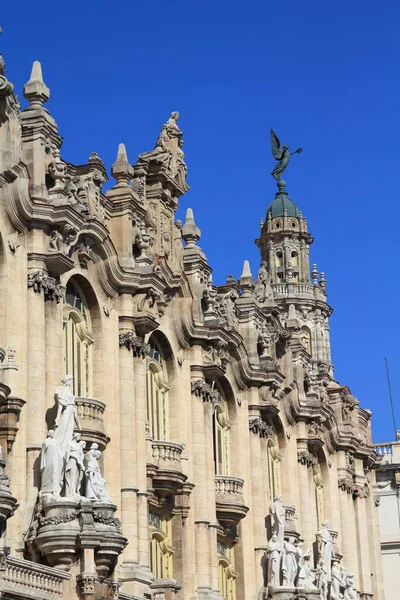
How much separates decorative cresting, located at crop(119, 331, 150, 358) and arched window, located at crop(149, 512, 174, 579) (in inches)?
231

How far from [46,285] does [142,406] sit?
7271 millimetres

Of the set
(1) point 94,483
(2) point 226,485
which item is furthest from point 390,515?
(1) point 94,483

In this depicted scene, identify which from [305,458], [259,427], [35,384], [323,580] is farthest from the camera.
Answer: [305,458]

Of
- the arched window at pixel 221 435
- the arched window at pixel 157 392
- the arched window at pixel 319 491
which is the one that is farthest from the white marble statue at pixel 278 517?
the arched window at pixel 319 491

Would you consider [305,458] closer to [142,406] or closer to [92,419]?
[142,406]

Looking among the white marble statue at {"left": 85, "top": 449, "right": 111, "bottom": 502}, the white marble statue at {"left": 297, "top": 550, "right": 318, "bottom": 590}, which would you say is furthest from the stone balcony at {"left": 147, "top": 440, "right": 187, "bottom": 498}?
the white marble statue at {"left": 297, "top": 550, "right": 318, "bottom": 590}

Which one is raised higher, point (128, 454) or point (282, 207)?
point (282, 207)

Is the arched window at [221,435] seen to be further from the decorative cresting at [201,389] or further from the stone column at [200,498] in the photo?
the stone column at [200,498]

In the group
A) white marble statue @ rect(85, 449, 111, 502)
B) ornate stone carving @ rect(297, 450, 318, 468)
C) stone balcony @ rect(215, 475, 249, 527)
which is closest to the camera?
white marble statue @ rect(85, 449, 111, 502)

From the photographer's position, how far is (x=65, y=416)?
4212cm

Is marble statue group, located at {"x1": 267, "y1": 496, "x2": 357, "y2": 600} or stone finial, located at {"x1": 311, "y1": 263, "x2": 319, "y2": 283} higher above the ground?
stone finial, located at {"x1": 311, "y1": 263, "x2": 319, "y2": 283}

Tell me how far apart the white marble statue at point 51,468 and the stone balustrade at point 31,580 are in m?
2.79

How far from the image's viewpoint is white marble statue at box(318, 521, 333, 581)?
64.1 meters

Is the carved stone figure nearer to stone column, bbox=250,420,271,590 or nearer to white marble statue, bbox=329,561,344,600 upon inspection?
stone column, bbox=250,420,271,590
